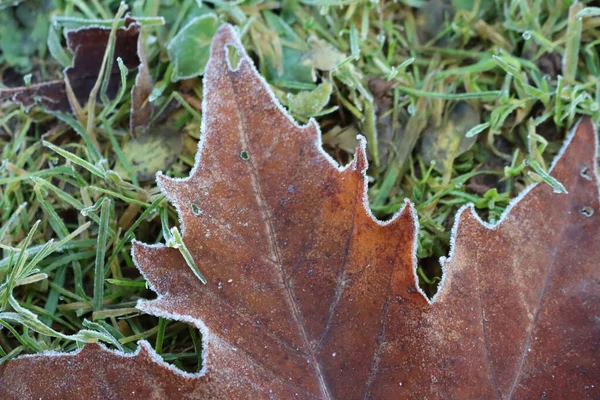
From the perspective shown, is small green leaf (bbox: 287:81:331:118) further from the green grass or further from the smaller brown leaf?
the smaller brown leaf

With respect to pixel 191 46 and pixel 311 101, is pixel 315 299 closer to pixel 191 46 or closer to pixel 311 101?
pixel 311 101

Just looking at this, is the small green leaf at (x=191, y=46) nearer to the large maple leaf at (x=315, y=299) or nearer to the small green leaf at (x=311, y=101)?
the small green leaf at (x=311, y=101)

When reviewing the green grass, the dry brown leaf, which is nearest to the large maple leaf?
the green grass

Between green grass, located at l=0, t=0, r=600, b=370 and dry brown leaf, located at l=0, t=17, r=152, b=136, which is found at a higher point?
dry brown leaf, located at l=0, t=17, r=152, b=136

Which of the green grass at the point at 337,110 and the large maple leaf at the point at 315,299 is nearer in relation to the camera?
the large maple leaf at the point at 315,299

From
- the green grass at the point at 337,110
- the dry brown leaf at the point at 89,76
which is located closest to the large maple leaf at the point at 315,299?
the green grass at the point at 337,110

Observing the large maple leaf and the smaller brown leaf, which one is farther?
the smaller brown leaf
